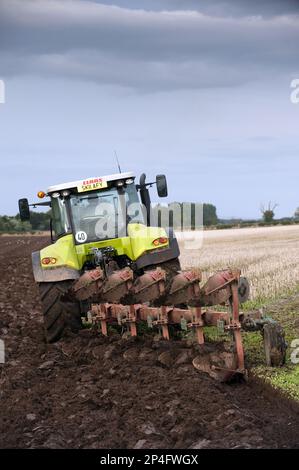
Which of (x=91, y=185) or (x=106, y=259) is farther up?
(x=91, y=185)

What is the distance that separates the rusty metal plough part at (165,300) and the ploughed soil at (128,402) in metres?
0.25

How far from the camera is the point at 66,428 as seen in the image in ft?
20.4

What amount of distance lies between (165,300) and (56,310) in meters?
2.22

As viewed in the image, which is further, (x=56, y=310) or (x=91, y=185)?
(x=91, y=185)

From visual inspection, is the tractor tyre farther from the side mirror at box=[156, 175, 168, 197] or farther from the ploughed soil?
the side mirror at box=[156, 175, 168, 197]

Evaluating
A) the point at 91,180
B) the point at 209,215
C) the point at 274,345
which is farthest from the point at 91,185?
the point at 209,215

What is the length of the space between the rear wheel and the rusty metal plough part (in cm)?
38

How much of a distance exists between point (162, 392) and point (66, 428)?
110 cm

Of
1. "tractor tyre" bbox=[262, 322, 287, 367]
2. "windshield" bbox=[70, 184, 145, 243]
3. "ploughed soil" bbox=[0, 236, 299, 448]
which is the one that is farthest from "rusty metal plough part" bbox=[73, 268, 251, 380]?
"windshield" bbox=[70, 184, 145, 243]

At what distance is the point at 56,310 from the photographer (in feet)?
33.2

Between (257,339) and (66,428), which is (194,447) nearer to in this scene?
(66,428)

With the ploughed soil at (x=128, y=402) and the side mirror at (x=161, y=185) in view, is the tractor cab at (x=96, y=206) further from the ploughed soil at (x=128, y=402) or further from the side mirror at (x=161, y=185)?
the ploughed soil at (x=128, y=402)

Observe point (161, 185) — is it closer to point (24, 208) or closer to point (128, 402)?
point (24, 208)

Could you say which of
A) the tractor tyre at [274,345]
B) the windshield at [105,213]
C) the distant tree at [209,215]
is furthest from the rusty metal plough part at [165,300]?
the distant tree at [209,215]
